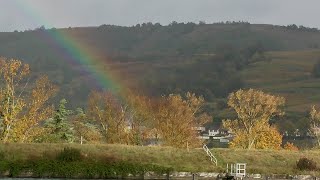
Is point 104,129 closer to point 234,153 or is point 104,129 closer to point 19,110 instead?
point 19,110

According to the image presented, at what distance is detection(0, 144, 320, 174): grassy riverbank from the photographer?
67.2m

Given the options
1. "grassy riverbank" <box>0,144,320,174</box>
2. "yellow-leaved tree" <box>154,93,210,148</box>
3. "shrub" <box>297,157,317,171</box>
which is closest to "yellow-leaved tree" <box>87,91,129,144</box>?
"yellow-leaved tree" <box>154,93,210,148</box>

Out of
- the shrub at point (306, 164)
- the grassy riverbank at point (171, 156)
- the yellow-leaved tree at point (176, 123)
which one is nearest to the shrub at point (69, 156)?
the grassy riverbank at point (171, 156)

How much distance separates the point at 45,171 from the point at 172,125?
35058 mm

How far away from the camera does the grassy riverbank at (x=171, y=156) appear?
67.2 metres

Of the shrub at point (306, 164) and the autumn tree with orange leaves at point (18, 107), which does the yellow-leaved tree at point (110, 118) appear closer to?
the autumn tree with orange leaves at point (18, 107)

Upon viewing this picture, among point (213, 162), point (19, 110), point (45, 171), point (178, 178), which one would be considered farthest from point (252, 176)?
point (19, 110)

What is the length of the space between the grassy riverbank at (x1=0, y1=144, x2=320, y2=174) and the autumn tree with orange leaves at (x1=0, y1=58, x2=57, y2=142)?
31.5 ft

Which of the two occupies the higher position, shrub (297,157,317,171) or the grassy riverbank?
the grassy riverbank

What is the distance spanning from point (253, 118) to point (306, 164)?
2853 cm

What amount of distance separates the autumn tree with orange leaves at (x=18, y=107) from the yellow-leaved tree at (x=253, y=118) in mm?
34328

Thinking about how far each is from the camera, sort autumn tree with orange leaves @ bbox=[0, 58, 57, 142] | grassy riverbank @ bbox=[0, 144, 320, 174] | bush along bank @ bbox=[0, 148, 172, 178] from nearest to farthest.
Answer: bush along bank @ bbox=[0, 148, 172, 178]
grassy riverbank @ bbox=[0, 144, 320, 174]
autumn tree with orange leaves @ bbox=[0, 58, 57, 142]

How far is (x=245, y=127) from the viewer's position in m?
103

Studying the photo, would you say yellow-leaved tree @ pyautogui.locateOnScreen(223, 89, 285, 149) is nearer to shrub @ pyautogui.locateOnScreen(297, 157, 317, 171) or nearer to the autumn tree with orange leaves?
shrub @ pyautogui.locateOnScreen(297, 157, 317, 171)
